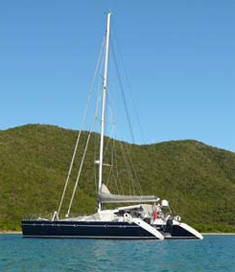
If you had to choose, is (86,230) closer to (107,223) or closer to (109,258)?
(107,223)

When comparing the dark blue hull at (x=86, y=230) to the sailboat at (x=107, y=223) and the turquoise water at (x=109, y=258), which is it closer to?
the sailboat at (x=107, y=223)

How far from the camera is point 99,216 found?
167 feet

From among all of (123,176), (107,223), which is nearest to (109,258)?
(107,223)

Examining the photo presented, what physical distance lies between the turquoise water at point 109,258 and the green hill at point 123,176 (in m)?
29.3

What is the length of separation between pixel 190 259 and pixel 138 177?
215 ft

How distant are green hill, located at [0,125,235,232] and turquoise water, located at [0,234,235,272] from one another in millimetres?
29316

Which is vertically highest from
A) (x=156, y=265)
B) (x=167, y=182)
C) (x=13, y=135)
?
(x=13, y=135)

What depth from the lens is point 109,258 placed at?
112 ft

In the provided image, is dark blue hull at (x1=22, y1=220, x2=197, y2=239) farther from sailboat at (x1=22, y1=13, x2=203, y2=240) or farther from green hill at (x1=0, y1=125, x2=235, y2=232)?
green hill at (x1=0, y1=125, x2=235, y2=232)

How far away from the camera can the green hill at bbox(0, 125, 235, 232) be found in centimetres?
8012

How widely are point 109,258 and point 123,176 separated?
64.9m

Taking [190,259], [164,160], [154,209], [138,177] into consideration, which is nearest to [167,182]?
[138,177]

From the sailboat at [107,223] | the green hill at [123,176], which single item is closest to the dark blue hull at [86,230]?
the sailboat at [107,223]

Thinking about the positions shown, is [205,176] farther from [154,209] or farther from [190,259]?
[190,259]
